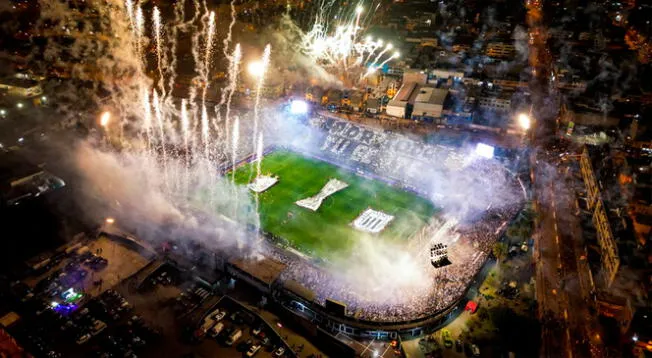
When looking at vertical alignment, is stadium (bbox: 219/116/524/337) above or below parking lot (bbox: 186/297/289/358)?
above

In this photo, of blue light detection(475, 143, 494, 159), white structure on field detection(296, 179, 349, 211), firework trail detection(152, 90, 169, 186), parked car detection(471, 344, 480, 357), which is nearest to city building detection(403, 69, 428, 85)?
blue light detection(475, 143, 494, 159)

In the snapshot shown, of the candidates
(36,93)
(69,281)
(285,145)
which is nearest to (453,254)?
(285,145)

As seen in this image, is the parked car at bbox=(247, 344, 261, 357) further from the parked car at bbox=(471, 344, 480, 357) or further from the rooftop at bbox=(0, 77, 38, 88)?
the rooftop at bbox=(0, 77, 38, 88)

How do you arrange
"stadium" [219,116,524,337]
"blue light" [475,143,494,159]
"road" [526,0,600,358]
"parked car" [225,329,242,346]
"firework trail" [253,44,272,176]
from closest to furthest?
"parked car" [225,329,242,346] < "road" [526,0,600,358] < "stadium" [219,116,524,337] < "blue light" [475,143,494,159] < "firework trail" [253,44,272,176]

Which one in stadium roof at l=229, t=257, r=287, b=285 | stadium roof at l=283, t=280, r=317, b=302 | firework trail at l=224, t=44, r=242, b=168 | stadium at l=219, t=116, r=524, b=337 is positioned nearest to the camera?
A: stadium roof at l=283, t=280, r=317, b=302

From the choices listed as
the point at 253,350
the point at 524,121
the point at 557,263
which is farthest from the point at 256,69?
the point at 557,263

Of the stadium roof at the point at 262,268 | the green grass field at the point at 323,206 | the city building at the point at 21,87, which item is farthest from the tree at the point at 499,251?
the city building at the point at 21,87
